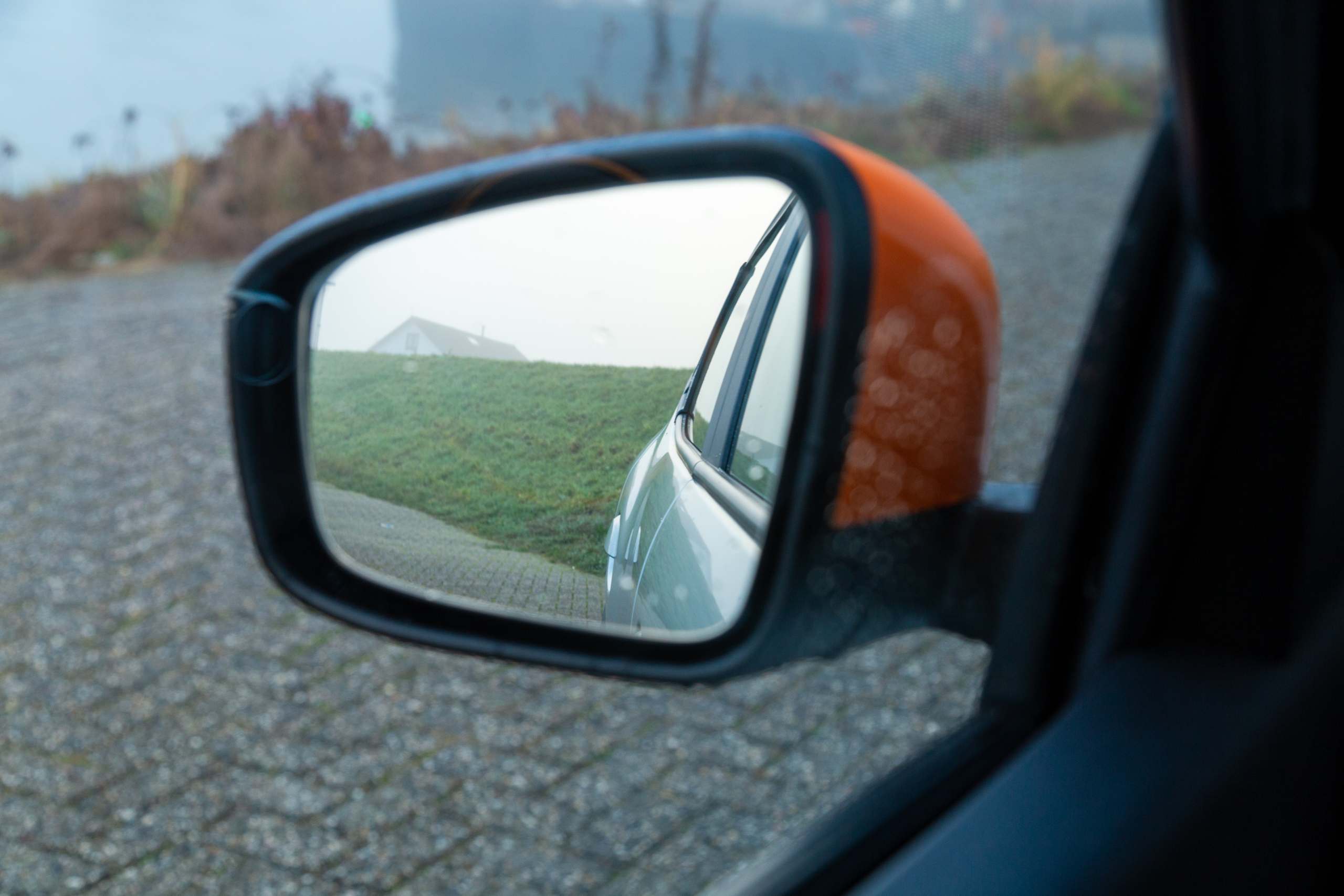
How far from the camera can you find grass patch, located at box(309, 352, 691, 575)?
967mm

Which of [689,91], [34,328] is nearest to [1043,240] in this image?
[689,91]

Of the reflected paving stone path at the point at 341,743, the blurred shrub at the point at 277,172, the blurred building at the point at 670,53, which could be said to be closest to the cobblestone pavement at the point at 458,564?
the reflected paving stone path at the point at 341,743

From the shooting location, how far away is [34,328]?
23.6 ft

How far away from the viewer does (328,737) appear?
293 cm

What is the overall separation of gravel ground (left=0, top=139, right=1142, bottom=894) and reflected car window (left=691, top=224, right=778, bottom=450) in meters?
0.93

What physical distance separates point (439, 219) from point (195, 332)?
654 cm

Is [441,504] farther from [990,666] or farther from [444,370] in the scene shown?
[990,666]

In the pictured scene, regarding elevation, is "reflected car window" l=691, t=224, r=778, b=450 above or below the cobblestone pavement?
above

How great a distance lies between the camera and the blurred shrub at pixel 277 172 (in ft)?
29.3

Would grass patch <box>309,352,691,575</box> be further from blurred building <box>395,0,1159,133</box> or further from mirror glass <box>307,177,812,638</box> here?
blurred building <box>395,0,1159,133</box>

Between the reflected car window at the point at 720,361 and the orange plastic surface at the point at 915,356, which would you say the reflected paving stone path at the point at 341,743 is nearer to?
the reflected car window at the point at 720,361

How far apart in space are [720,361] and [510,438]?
320 mm

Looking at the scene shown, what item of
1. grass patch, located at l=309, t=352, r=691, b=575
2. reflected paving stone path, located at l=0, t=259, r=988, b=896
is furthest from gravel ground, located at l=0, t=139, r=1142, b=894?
grass patch, located at l=309, t=352, r=691, b=575

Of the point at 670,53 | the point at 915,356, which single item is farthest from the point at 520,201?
the point at 670,53
